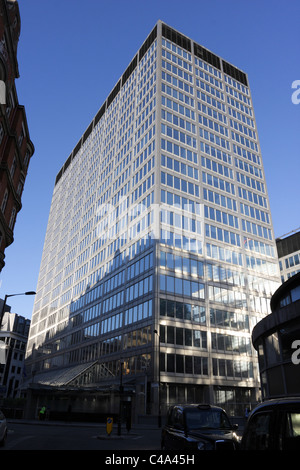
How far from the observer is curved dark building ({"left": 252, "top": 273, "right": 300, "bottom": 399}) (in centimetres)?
1956

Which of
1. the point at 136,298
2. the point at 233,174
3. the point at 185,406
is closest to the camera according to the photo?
the point at 185,406

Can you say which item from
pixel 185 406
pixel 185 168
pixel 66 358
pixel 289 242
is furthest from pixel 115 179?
pixel 185 406

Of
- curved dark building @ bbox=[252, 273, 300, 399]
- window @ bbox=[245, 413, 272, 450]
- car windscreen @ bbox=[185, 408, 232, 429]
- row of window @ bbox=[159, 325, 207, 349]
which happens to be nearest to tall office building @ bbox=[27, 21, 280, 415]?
row of window @ bbox=[159, 325, 207, 349]

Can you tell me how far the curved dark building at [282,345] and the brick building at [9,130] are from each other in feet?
71.8

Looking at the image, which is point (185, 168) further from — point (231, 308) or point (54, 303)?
point (54, 303)

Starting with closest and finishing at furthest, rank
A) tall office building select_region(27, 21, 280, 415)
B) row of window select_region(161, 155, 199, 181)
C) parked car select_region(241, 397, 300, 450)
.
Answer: parked car select_region(241, 397, 300, 450) → tall office building select_region(27, 21, 280, 415) → row of window select_region(161, 155, 199, 181)

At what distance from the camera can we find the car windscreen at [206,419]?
30.7ft

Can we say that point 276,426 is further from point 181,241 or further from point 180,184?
point 180,184

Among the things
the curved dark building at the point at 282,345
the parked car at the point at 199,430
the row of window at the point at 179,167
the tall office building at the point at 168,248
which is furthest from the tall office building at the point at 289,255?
the parked car at the point at 199,430

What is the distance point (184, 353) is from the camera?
46875 millimetres

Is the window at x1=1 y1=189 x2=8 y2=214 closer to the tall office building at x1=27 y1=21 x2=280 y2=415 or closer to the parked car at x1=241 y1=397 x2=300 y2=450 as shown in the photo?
the tall office building at x1=27 y1=21 x2=280 y2=415

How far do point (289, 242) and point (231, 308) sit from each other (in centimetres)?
4168

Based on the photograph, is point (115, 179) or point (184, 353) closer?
point (184, 353)

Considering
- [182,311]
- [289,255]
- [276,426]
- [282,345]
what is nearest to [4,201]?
[282,345]
